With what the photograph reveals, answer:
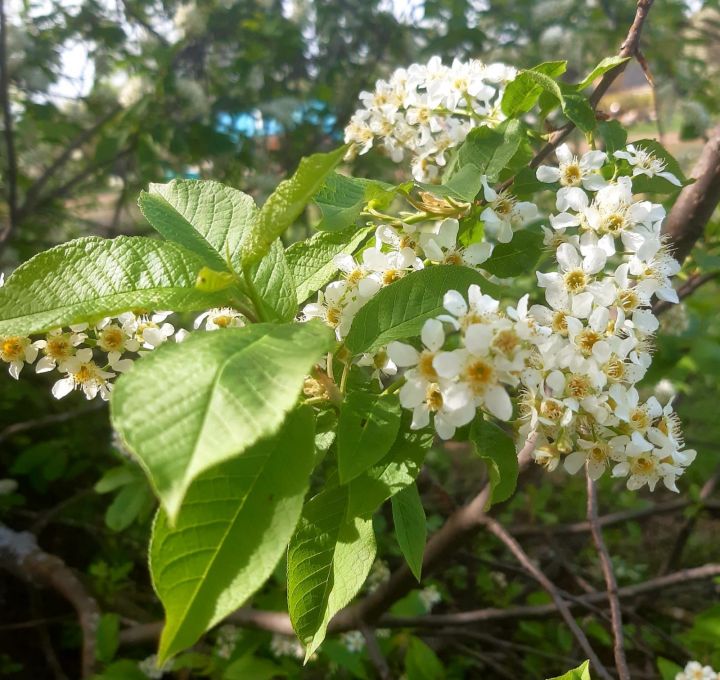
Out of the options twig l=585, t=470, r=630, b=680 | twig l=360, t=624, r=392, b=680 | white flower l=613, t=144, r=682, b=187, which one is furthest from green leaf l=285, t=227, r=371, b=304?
twig l=360, t=624, r=392, b=680

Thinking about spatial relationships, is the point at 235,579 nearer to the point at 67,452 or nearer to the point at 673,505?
the point at 673,505

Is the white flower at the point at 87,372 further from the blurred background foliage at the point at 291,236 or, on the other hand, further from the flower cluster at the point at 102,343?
the blurred background foliage at the point at 291,236

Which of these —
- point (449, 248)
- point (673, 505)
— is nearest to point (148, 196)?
point (449, 248)

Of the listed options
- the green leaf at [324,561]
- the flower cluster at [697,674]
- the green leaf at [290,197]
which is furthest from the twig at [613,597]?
the green leaf at [290,197]

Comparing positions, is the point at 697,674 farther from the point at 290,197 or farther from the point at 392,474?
the point at 290,197

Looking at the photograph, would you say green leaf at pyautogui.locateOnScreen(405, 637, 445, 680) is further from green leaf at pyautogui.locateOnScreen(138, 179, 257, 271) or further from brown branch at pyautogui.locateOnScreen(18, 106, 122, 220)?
brown branch at pyautogui.locateOnScreen(18, 106, 122, 220)

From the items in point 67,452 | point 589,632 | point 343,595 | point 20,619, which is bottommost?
point 589,632
